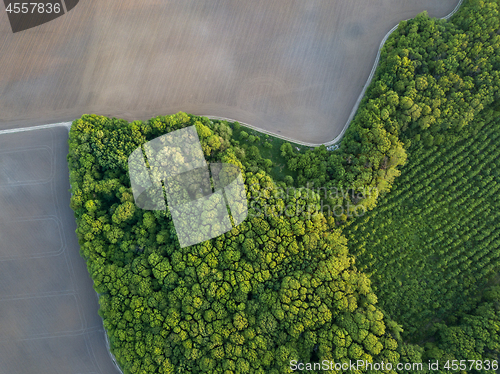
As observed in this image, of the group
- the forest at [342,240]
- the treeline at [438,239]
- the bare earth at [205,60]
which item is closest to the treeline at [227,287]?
the forest at [342,240]

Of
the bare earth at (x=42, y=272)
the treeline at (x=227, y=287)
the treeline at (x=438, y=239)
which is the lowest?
the bare earth at (x=42, y=272)

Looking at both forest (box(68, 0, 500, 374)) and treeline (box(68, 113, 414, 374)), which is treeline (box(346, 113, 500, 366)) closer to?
forest (box(68, 0, 500, 374))

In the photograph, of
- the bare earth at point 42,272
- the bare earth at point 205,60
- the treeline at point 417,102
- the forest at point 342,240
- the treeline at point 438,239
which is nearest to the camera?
the forest at point 342,240

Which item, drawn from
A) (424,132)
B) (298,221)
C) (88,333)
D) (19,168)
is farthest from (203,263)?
(424,132)

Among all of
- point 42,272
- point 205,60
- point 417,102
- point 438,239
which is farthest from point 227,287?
point 417,102

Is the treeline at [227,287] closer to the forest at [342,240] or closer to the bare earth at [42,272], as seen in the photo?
the forest at [342,240]

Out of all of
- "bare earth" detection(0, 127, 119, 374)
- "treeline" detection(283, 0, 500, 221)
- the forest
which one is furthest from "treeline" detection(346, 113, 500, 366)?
"bare earth" detection(0, 127, 119, 374)
